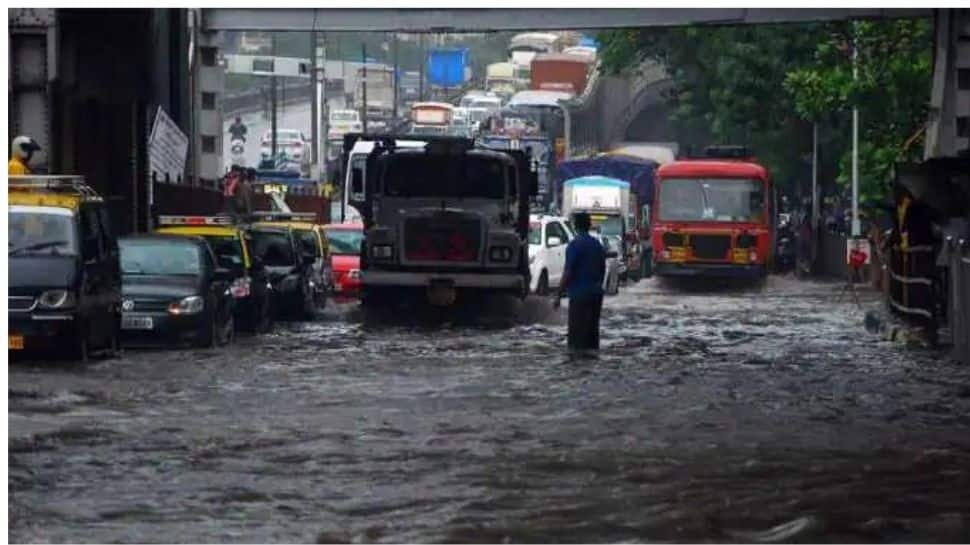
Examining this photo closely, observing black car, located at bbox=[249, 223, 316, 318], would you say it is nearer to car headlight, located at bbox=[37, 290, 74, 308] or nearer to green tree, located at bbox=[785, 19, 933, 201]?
car headlight, located at bbox=[37, 290, 74, 308]

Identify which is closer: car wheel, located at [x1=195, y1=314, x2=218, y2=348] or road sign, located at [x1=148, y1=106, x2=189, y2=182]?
car wheel, located at [x1=195, y1=314, x2=218, y2=348]

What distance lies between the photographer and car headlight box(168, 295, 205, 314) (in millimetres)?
25875

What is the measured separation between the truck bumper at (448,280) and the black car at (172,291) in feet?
15.3

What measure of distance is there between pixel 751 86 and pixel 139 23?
20.4 meters

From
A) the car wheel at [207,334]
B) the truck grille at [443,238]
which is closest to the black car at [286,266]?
the truck grille at [443,238]

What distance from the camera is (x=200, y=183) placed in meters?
46.8

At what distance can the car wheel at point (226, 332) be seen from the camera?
27197 millimetres

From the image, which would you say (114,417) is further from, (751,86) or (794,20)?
(751,86)

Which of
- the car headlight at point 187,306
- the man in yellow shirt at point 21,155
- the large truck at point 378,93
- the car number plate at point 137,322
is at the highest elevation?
the large truck at point 378,93

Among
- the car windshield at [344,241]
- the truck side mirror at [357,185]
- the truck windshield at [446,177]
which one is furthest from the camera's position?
the car windshield at [344,241]

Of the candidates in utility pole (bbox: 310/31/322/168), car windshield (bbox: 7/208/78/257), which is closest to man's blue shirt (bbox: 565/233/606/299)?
car windshield (bbox: 7/208/78/257)

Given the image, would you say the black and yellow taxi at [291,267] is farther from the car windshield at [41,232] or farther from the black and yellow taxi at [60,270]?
the car windshield at [41,232]

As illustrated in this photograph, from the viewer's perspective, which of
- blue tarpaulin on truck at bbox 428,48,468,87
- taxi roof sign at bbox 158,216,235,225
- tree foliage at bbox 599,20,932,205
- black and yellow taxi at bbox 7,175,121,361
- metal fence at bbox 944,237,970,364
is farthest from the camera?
blue tarpaulin on truck at bbox 428,48,468,87

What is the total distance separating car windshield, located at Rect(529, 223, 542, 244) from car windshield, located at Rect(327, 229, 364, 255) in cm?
311
